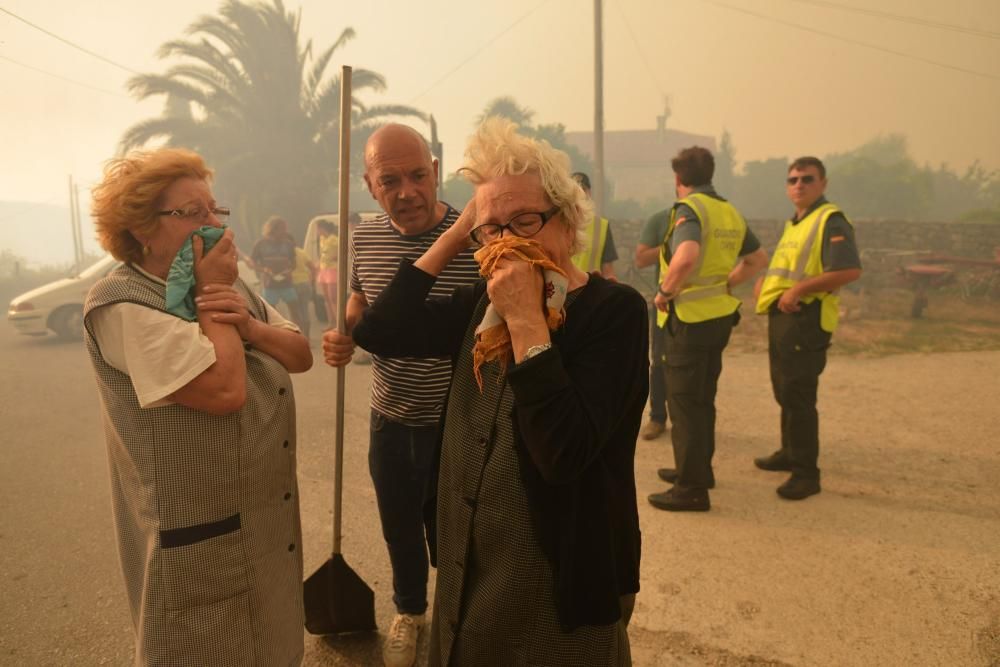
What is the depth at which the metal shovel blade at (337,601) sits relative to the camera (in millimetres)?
2539

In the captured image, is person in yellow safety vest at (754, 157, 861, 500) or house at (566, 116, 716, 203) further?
house at (566, 116, 716, 203)

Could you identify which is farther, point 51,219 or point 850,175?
point 51,219

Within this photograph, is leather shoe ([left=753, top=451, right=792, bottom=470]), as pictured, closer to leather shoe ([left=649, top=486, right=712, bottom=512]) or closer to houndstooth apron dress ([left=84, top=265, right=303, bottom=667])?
leather shoe ([left=649, top=486, right=712, bottom=512])

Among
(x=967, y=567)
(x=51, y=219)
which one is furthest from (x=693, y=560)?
(x=51, y=219)

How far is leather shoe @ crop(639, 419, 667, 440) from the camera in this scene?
500cm

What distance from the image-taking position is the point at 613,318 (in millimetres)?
1365

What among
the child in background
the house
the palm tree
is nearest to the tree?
the house

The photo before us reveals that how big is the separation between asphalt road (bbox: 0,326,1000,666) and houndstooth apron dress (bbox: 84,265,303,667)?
98 centimetres

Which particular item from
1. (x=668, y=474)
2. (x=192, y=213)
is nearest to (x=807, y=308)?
(x=668, y=474)

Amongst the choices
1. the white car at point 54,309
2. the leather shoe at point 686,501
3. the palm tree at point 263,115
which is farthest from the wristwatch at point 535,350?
the palm tree at point 263,115

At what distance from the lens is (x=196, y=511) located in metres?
1.65

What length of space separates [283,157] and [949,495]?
23823 mm

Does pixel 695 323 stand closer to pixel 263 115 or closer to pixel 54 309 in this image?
pixel 54 309

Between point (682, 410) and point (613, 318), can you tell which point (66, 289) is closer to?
point (682, 410)
